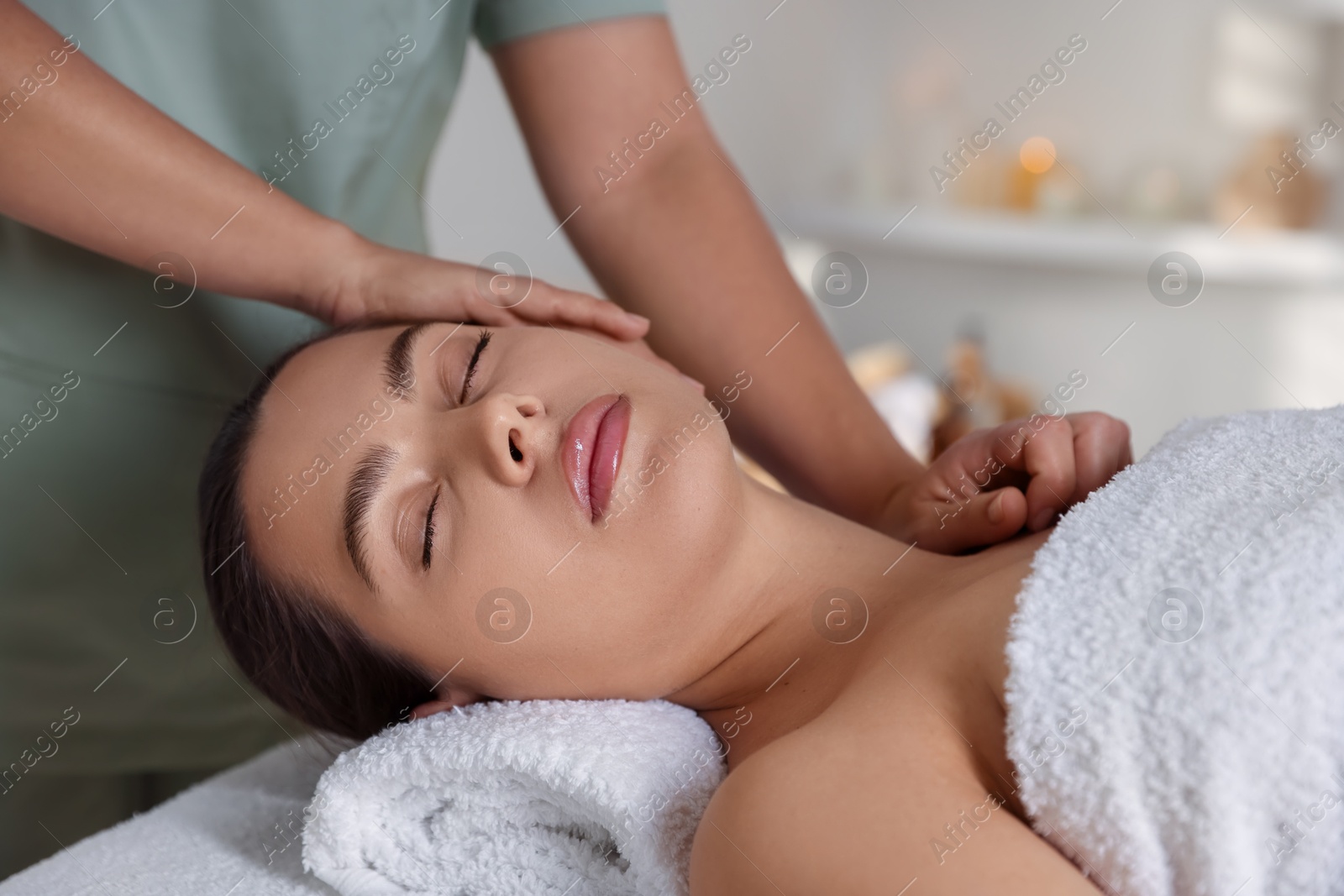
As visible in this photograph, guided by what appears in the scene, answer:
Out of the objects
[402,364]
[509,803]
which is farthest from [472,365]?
[509,803]

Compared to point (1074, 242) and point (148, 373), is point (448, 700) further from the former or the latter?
point (1074, 242)

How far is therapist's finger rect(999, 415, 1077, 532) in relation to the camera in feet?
3.18

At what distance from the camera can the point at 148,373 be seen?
1185 millimetres

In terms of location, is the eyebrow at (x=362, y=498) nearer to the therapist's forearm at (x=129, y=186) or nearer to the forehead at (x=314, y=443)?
the forehead at (x=314, y=443)

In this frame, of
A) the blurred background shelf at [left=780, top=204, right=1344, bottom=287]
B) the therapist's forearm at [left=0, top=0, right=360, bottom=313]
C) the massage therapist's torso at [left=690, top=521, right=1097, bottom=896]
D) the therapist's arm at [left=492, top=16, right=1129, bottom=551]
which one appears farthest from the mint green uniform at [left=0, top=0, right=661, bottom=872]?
the blurred background shelf at [left=780, top=204, right=1344, bottom=287]

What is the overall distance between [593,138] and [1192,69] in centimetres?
225

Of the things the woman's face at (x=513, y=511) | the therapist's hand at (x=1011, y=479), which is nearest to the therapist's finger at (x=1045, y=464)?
the therapist's hand at (x=1011, y=479)

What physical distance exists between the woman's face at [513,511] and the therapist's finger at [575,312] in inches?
1.7

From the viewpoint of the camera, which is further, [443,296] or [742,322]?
[742,322]

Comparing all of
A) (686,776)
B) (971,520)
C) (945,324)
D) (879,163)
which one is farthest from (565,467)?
(879,163)

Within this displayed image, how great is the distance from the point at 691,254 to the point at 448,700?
0.55 meters

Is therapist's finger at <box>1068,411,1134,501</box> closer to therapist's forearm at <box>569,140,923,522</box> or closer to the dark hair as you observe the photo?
therapist's forearm at <box>569,140,923,522</box>

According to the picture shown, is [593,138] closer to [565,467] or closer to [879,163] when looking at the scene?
[565,467]

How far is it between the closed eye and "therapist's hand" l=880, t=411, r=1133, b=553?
1.52 ft
